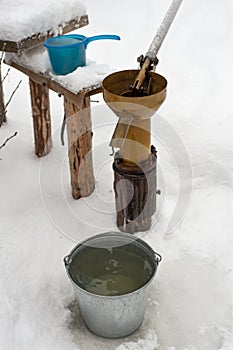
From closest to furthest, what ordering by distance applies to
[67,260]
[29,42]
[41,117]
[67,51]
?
[67,260]
[67,51]
[29,42]
[41,117]

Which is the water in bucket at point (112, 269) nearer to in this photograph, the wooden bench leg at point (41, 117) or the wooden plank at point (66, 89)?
the wooden plank at point (66, 89)

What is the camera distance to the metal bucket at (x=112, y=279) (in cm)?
212

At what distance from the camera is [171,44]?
4.87m

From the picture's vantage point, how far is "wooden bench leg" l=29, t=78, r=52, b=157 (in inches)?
123

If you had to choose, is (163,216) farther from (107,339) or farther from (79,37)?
(79,37)

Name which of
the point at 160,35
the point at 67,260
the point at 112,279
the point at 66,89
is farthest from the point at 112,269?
the point at 160,35

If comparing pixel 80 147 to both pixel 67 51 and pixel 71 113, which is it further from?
pixel 67 51

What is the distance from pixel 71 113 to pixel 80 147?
20 centimetres

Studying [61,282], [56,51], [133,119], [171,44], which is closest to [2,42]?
[56,51]

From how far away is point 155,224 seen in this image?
9.27 ft

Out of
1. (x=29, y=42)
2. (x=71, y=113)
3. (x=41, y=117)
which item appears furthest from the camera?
(x=41, y=117)

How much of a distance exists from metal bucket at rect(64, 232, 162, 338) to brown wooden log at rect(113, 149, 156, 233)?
0.32 metres

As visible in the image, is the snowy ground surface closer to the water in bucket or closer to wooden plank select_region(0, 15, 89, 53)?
the water in bucket

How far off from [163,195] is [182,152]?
0.49m
